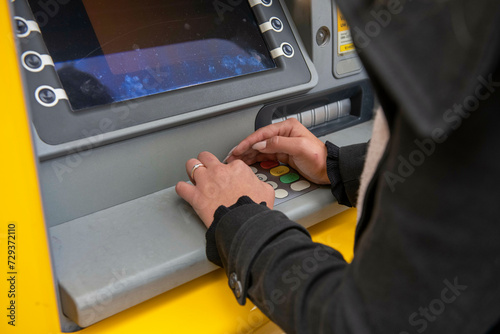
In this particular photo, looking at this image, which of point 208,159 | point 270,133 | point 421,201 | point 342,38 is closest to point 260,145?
point 270,133

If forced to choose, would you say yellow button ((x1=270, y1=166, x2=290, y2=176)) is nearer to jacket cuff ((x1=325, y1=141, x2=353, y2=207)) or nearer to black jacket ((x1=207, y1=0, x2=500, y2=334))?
jacket cuff ((x1=325, y1=141, x2=353, y2=207))

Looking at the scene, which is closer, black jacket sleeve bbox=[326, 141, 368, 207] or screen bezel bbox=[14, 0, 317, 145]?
screen bezel bbox=[14, 0, 317, 145]

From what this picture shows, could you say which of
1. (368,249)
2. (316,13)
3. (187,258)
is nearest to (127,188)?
(187,258)

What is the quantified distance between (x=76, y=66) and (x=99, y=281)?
0.46m

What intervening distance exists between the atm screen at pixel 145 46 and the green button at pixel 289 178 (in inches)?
11.1

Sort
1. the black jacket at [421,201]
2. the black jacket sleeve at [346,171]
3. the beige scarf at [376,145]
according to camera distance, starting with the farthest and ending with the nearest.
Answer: the black jacket sleeve at [346,171] < the beige scarf at [376,145] < the black jacket at [421,201]

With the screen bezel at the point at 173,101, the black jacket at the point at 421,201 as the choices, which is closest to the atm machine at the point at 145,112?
the screen bezel at the point at 173,101

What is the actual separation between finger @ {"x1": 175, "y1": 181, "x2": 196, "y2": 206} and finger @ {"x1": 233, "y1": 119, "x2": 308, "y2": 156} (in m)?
0.18

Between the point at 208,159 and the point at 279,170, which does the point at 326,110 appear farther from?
the point at 208,159

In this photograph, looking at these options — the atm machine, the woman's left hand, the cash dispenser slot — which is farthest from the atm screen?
the woman's left hand

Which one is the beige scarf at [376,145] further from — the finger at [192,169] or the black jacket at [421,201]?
the finger at [192,169]

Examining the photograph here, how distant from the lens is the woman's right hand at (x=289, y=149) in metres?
1.00

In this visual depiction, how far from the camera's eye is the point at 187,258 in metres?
0.78

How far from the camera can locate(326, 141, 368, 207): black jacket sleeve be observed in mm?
956
